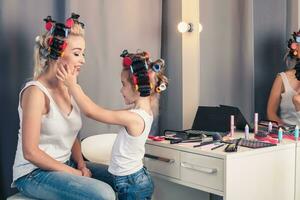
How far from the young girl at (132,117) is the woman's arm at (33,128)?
0.34ft

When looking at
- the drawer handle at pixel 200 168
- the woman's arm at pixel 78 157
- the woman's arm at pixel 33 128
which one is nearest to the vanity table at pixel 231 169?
the drawer handle at pixel 200 168

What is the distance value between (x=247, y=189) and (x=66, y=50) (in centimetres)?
79

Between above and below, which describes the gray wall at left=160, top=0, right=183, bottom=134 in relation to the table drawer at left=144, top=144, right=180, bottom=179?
above

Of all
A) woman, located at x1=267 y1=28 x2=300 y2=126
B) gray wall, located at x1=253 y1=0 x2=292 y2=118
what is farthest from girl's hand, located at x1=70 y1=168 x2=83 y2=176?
gray wall, located at x1=253 y1=0 x2=292 y2=118

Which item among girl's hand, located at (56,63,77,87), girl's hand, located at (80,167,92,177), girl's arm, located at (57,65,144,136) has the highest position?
girl's hand, located at (56,63,77,87)

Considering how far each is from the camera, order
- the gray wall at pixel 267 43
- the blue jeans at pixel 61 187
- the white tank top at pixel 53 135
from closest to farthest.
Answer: the blue jeans at pixel 61 187 → the white tank top at pixel 53 135 → the gray wall at pixel 267 43

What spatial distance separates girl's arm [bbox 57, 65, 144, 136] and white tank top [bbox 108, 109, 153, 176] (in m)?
0.02

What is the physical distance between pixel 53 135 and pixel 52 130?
0.8 inches

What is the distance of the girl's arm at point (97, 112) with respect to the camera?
1.29 m

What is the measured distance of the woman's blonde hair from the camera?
1.36 m

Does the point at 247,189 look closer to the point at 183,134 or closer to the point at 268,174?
the point at 268,174

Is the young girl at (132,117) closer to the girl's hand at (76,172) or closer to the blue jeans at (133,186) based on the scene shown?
the blue jeans at (133,186)

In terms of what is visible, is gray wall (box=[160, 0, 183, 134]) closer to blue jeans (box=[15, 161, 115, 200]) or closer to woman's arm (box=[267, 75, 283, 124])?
woman's arm (box=[267, 75, 283, 124])

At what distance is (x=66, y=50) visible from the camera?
4.52ft
